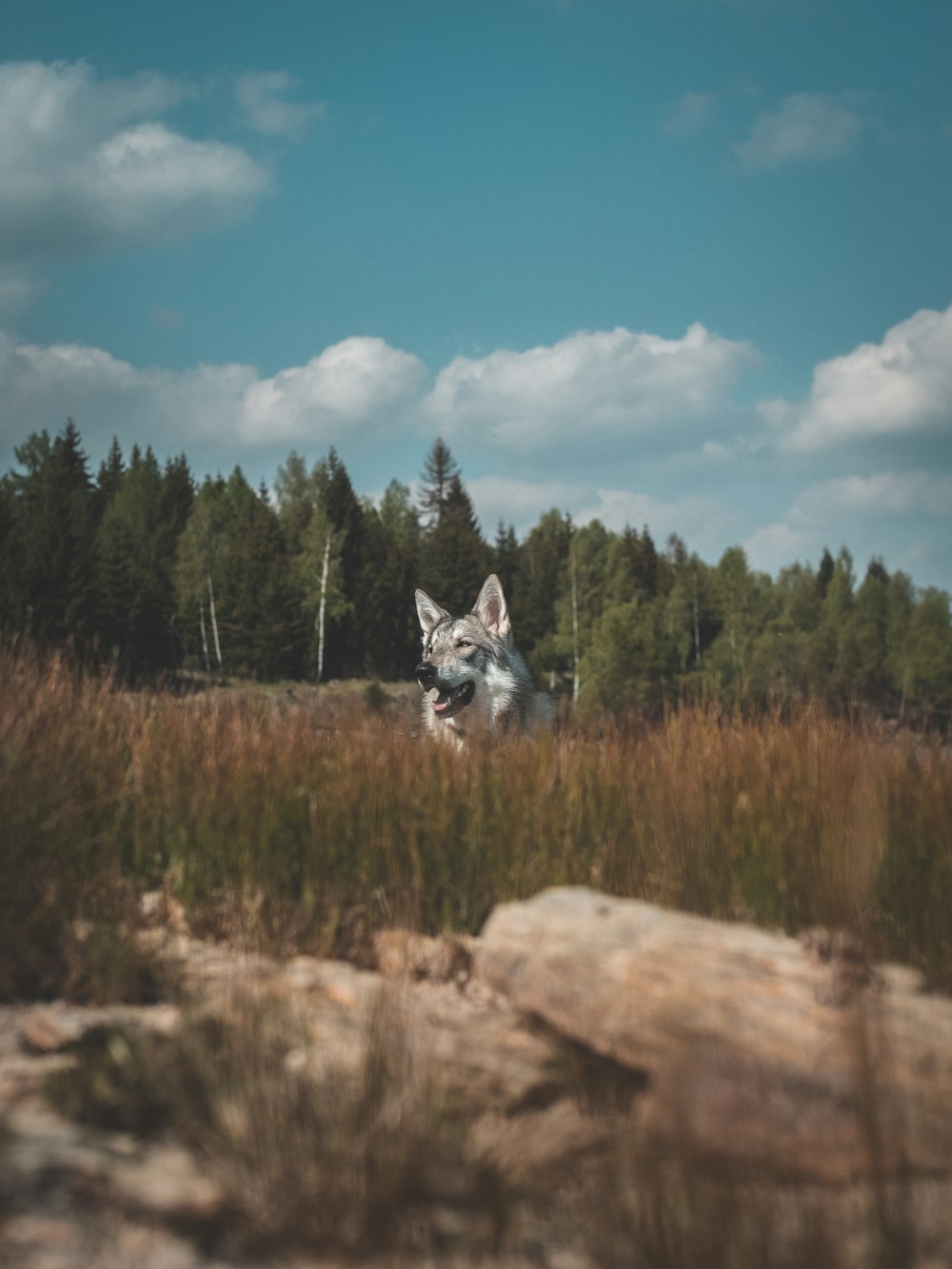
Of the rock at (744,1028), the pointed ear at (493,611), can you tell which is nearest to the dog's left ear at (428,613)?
the pointed ear at (493,611)

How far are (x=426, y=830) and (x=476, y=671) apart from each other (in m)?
4.81

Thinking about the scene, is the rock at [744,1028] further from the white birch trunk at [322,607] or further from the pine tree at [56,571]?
the white birch trunk at [322,607]

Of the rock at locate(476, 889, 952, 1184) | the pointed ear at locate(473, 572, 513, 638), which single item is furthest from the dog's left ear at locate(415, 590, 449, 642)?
the rock at locate(476, 889, 952, 1184)

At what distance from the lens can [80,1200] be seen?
288 cm

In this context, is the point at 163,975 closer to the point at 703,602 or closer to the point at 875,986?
the point at 875,986

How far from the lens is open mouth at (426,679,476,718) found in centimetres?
1016

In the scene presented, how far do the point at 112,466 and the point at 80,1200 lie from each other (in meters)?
120

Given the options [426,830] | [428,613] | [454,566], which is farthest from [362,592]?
[426,830]

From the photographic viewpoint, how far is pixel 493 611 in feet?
35.8

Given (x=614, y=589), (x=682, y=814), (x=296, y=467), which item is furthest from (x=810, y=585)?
(x=682, y=814)

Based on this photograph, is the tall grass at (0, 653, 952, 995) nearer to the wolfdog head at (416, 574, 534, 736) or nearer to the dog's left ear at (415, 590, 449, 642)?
the wolfdog head at (416, 574, 534, 736)

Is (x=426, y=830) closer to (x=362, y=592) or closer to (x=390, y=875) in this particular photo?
(x=390, y=875)

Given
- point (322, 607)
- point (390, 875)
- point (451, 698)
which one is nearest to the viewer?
point (390, 875)

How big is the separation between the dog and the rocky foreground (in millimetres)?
5805
